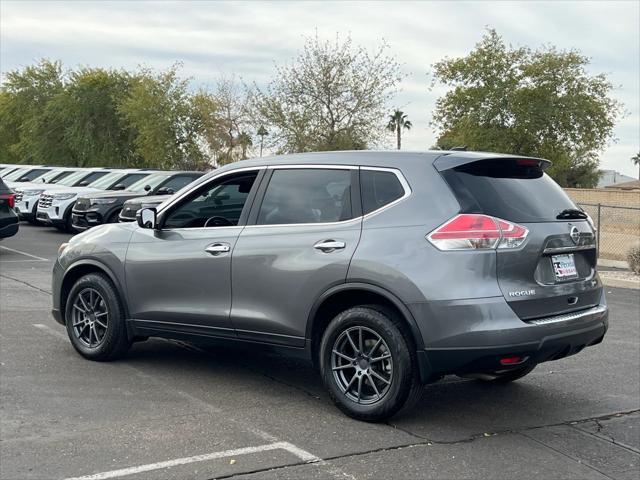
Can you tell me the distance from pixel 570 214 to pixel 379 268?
1458 mm

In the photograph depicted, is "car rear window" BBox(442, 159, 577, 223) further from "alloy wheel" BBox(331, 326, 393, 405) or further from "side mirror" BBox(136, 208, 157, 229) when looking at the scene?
"side mirror" BBox(136, 208, 157, 229)

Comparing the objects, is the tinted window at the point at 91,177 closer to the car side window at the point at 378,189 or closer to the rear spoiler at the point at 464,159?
the car side window at the point at 378,189

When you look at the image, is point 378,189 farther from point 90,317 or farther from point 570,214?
point 90,317

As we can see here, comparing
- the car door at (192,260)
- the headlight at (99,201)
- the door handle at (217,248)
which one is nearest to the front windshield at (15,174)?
the headlight at (99,201)

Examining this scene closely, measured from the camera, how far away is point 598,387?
6.96m

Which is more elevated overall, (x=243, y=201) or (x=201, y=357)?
(x=243, y=201)

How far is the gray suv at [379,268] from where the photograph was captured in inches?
208

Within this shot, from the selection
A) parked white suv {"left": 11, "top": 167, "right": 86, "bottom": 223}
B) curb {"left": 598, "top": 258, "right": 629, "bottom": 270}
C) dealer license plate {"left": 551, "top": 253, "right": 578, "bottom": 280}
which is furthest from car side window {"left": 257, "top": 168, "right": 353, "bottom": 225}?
parked white suv {"left": 11, "top": 167, "right": 86, "bottom": 223}

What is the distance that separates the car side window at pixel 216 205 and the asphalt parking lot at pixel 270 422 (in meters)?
1.09

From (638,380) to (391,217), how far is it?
122 inches

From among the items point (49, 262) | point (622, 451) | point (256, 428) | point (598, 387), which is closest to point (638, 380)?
point (598, 387)

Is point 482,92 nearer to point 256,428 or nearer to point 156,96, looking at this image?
point 156,96

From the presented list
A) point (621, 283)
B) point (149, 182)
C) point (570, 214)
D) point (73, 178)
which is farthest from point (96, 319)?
point (73, 178)

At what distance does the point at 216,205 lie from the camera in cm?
674
